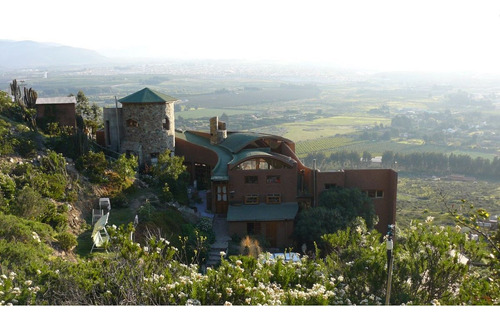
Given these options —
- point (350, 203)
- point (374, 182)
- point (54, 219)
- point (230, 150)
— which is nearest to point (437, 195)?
point (374, 182)

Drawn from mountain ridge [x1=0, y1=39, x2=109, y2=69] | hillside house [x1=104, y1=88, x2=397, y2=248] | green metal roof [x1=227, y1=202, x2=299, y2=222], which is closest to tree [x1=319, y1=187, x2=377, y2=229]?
hillside house [x1=104, y1=88, x2=397, y2=248]

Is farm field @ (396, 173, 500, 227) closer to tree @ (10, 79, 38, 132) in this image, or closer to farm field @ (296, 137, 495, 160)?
farm field @ (296, 137, 495, 160)

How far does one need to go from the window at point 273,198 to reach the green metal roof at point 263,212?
15cm

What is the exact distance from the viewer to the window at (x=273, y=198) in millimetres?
18969

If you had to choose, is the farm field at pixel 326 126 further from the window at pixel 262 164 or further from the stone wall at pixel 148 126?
the window at pixel 262 164

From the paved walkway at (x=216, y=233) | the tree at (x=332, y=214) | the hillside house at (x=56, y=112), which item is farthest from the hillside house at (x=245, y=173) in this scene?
the hillside house at (x=56, y=112)

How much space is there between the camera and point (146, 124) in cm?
A: 2130

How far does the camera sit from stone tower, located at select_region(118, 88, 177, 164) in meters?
21.2

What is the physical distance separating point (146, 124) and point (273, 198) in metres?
6.24

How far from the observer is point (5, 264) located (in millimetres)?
8172

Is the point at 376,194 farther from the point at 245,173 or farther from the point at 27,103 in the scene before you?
the point at 27,103

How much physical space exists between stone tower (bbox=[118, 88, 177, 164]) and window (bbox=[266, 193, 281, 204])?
534 cm
